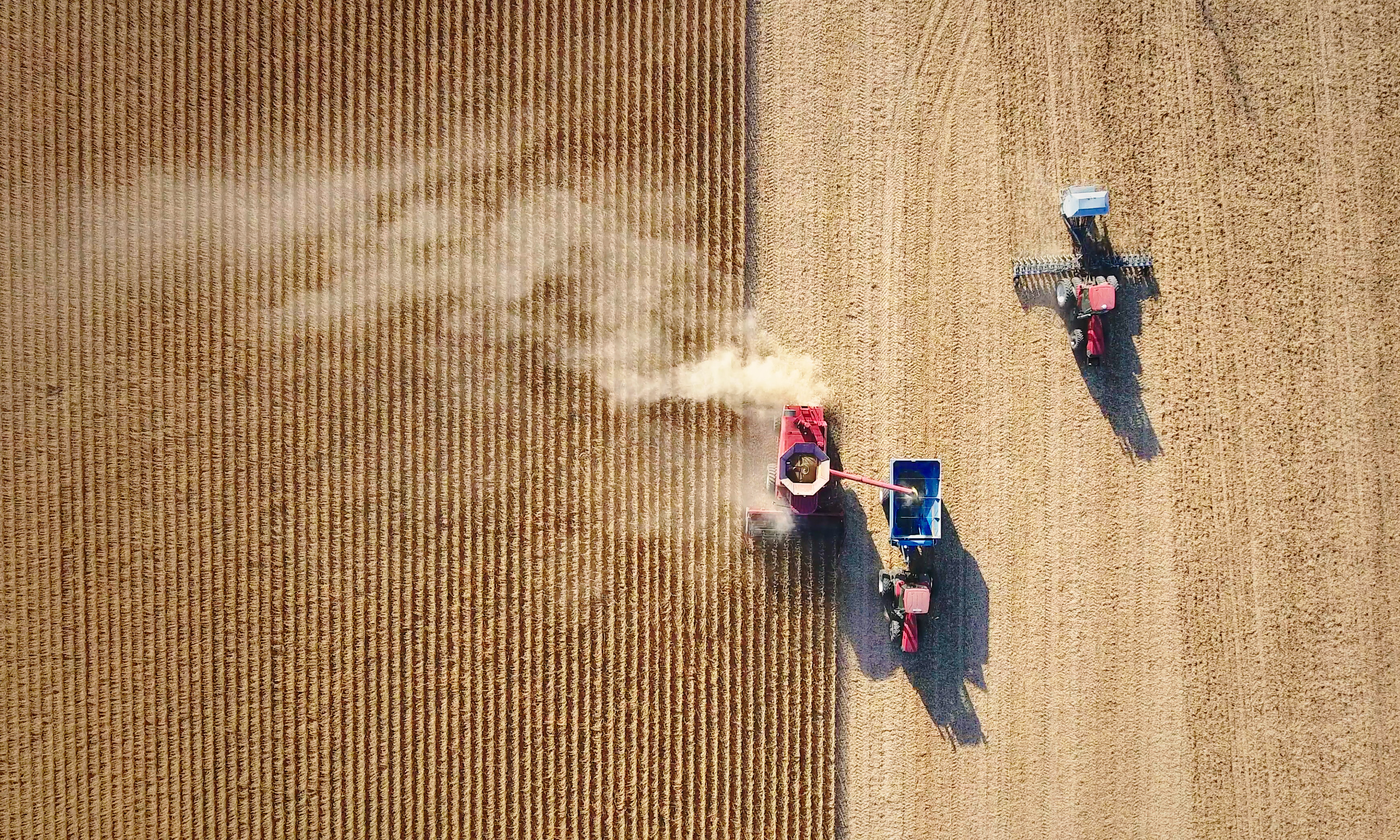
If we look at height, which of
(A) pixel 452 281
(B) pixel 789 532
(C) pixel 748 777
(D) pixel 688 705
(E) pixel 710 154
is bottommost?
(C) pixel 748 777

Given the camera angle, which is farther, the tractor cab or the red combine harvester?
the tractor cab

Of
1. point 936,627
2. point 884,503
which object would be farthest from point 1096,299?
point 936,627

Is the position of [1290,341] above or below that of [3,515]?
above

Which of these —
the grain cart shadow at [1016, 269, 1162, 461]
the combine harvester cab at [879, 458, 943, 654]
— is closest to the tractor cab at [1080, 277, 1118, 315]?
the grain cart shadow at [1016, 269, 1162, 461]

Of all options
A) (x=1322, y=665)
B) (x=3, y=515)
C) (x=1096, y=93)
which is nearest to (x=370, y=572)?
(x=3, y=515)

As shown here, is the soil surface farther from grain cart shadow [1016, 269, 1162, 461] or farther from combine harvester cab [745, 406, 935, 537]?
combine harvester cab [745, 406, 935, 537]

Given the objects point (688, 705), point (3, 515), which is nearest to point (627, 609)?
point (688, 705)

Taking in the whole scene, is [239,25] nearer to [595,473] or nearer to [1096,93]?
[595,473]
